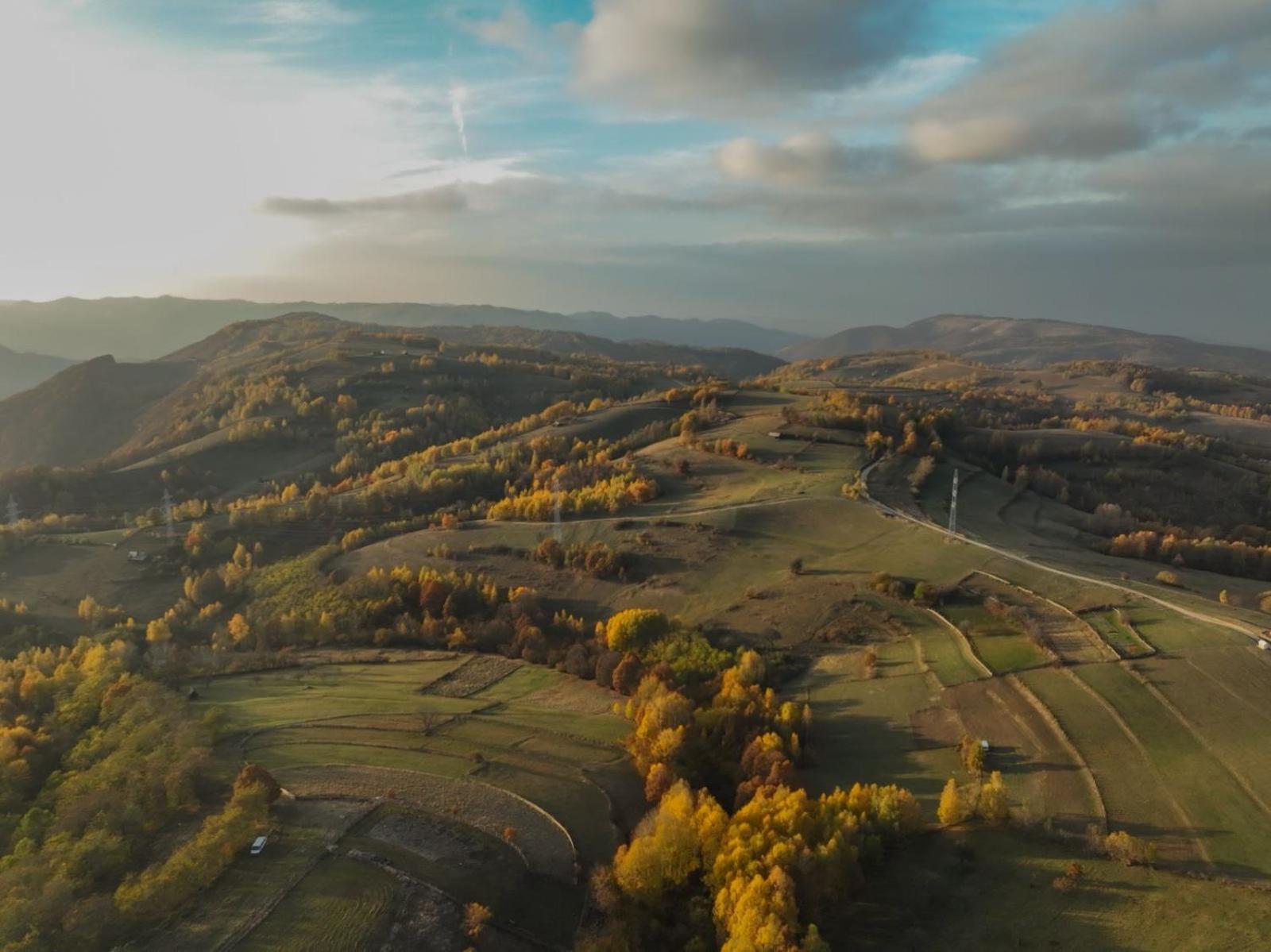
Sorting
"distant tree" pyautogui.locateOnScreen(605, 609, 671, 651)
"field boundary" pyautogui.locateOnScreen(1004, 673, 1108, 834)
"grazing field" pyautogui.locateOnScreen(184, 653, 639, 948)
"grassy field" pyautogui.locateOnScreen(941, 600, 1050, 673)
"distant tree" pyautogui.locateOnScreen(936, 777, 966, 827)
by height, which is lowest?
"grazing field" pyautogui.locateOnScreen(184, 653, 639, 948)

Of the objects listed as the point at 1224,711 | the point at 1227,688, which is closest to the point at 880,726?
the point at 1224,711

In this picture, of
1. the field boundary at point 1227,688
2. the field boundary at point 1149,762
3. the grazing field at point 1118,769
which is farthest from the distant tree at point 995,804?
the field boundary at point 1227,688

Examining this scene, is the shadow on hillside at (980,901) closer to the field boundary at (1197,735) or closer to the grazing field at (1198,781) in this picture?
the grazing field at (1198,781)

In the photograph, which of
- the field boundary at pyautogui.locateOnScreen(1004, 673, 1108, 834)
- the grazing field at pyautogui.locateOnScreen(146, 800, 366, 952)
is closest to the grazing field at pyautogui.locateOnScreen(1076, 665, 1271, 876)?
the field boundary at pyautogui.locateOnScreen(1004, 673, 1108, 834)

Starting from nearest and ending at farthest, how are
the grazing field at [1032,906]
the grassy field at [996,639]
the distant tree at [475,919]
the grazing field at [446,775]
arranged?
the grazing field at [1032,906] < the distant tree at [475,919] < the grazing field at [446,775] < the grassy field at [996,639]

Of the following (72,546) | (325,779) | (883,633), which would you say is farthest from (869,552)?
(72,546)

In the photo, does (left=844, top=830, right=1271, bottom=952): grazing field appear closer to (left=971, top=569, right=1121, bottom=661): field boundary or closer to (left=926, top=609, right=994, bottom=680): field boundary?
(left=926, top=609, right=994, bottom=680): field boundary
